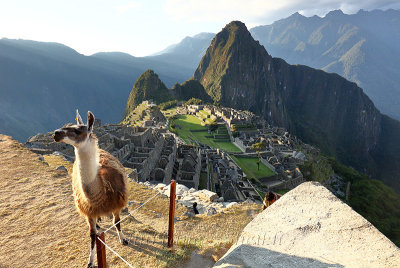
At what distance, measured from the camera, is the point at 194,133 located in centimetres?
4512

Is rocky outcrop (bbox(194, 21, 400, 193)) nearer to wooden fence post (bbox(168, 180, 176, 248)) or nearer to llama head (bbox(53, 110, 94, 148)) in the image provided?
wooden fence post (bbox(168, 180, 176, 248))

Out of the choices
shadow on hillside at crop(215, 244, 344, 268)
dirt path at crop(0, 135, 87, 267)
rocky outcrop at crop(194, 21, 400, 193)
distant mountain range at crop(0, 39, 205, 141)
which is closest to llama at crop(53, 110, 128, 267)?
dirt path at crop(0, 135, 87, 267)

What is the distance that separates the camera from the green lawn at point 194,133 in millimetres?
40125

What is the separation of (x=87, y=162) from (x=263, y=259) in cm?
271

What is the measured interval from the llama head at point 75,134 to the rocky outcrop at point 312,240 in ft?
7.97

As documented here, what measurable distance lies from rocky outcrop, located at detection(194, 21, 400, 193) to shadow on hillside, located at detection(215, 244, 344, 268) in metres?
132

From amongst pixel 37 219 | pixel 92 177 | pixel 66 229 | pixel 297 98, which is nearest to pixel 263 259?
pixel 92 177

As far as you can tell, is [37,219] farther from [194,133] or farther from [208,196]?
[194,133]

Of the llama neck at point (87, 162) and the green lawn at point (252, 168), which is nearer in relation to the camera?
the llama neck at point (87, 162)

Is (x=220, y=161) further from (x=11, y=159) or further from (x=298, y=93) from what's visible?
(x=298, y=93)

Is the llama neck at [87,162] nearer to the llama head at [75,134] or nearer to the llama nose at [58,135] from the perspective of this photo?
the llama head at [75,134]

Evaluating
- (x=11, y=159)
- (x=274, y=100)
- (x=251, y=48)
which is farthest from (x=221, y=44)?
(x=11, y=159)

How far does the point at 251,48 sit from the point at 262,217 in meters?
171

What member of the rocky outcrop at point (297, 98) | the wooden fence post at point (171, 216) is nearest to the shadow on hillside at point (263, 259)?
the wooden fence post at point (171, 216)
